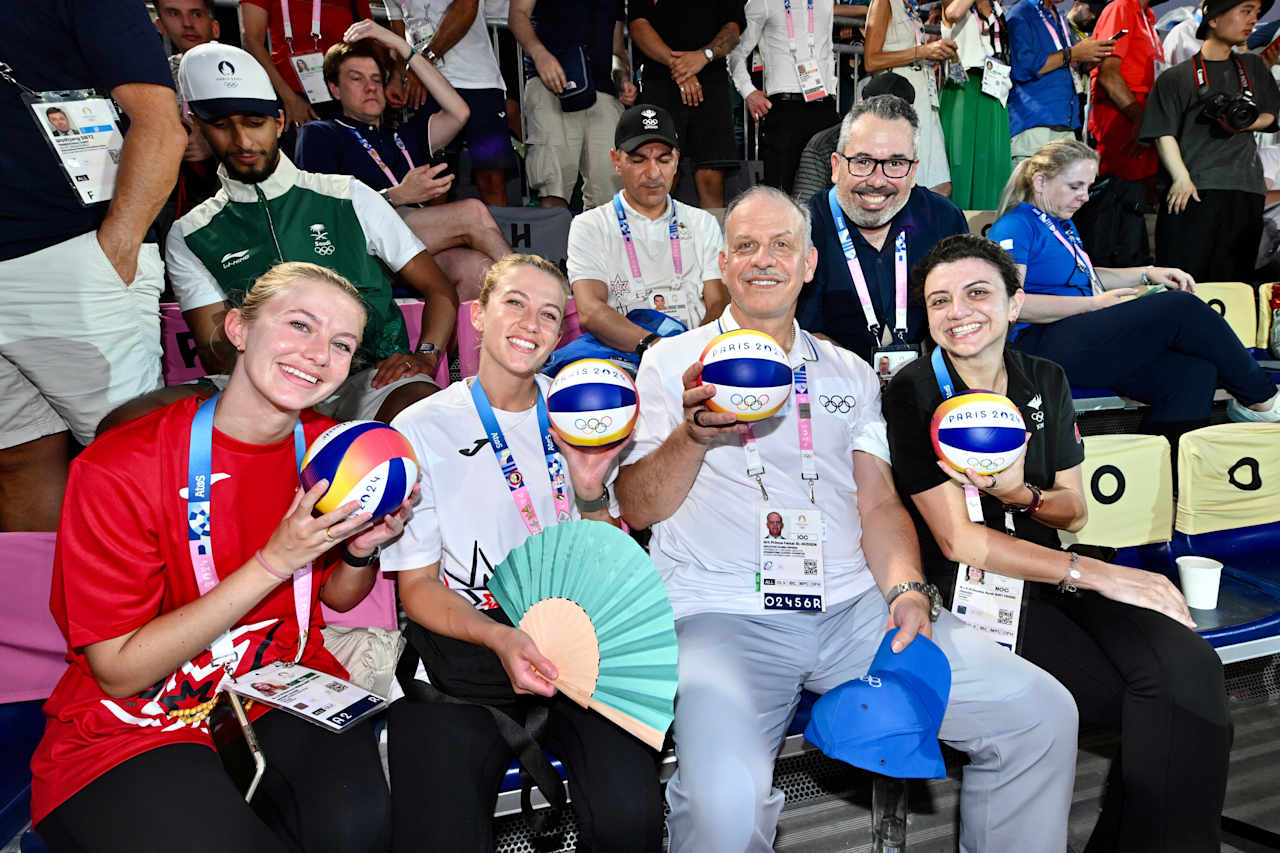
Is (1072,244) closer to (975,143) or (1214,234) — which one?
(975,143)

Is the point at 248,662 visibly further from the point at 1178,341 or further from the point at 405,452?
the point at 1178,341

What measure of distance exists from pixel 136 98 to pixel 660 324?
202 centimetres

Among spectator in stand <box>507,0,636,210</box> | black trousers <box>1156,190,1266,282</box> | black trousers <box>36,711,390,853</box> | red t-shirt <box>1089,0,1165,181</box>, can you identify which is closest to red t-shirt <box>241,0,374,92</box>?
spectator in stand <box>507,0,636,210</box>

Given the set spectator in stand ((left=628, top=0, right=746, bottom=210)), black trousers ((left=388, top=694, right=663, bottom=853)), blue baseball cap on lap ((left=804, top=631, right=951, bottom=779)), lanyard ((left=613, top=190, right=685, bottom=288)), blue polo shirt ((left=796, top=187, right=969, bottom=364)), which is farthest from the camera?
spectator in stand ((left=628, top=0, right=746, bottom=210))

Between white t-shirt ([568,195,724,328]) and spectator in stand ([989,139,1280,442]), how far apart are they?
1.49 metres

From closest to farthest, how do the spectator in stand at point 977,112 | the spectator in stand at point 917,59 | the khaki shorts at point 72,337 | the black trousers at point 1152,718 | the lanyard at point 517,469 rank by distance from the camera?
the black trousers at point 1152,718, the lanyard at point 517,469, the khaki shorts at point 72,337, the spectator in stand at point 917,59, the spectator in stand at point 977,112

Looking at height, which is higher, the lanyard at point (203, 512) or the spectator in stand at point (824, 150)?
the spectator in stand at point (824, 150)

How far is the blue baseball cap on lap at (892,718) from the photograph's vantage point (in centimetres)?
175

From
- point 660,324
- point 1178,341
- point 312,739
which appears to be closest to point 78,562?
point 312,739

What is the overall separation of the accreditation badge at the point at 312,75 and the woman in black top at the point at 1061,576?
3.43 m

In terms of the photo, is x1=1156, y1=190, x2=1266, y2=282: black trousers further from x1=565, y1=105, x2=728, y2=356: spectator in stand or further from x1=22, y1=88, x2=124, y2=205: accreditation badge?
x1=22, y1=88, x2=124, y2=205: accreditation badge

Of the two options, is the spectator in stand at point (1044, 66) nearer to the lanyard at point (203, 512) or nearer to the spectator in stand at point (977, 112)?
the spectator in stand at point (977, 112)

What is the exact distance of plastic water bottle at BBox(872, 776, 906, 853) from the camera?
198 centimetres

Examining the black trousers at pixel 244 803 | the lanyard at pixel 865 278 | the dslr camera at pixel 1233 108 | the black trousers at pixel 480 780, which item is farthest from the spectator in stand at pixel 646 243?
the dslr camera at pixel 1233 108
